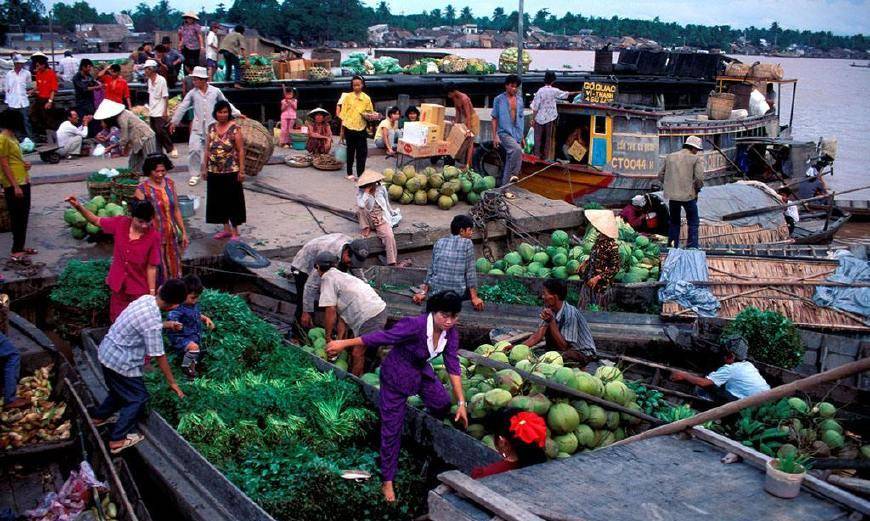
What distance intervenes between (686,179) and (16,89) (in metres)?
10.6

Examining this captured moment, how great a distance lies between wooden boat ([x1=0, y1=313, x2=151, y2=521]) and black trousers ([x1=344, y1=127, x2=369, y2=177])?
19.2 ft

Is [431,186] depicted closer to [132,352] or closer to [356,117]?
[356,117]

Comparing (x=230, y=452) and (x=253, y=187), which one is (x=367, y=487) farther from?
(x=253, y=187)

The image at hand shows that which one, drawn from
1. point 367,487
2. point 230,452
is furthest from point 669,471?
point 230,452

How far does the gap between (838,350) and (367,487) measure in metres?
4.69

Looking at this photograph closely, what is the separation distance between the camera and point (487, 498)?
9.75ft

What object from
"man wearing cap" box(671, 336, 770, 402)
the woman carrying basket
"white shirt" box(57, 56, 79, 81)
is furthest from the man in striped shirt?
"white shirt" box(57, 56, 79, 81)

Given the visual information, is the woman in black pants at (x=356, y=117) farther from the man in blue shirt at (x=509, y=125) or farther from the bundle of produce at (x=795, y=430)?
the bundle of produce at (x=795, y=430)

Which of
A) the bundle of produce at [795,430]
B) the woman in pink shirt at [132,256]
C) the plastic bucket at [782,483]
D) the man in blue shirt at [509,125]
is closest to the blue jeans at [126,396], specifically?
the woman in pink shirt at [132,256]

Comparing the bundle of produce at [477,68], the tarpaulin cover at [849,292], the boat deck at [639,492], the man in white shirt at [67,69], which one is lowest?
the tarpaulin cover at [849,292]

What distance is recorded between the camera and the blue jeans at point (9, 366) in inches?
203

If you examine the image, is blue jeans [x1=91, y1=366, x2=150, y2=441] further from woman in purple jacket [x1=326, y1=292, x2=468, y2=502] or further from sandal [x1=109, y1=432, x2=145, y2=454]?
woman in purple jacket [x1=326, y1=292, x2=468, y2=502]

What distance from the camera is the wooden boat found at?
4656 millimetres

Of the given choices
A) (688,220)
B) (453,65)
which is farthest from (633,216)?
(453,65)
